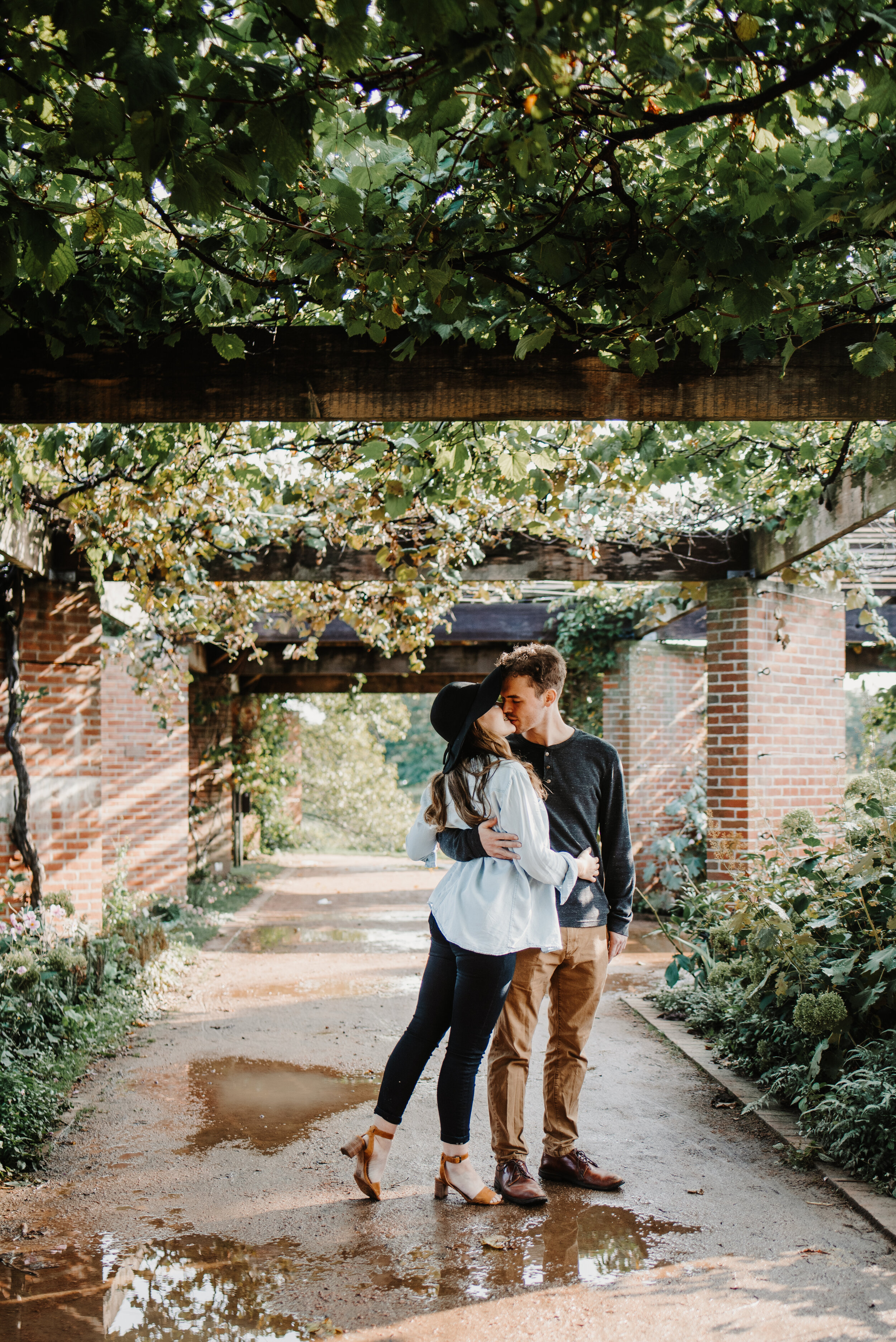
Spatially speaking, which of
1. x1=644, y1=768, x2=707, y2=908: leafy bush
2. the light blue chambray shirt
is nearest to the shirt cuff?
the light blue chambray shirt

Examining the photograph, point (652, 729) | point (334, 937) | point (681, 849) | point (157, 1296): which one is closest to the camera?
point (157, 1296)

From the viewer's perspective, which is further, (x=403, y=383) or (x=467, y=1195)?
(x=467, y=1195)

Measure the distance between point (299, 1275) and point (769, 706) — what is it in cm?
517

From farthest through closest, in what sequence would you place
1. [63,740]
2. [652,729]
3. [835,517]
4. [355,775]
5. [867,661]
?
[355,775], [867,661], [652,729], [63,740], [835,517]

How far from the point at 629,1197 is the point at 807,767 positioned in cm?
433

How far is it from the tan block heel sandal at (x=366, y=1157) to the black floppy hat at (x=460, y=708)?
51.4 inches

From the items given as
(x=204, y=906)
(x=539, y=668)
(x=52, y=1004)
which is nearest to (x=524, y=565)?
(x=539, y=668)

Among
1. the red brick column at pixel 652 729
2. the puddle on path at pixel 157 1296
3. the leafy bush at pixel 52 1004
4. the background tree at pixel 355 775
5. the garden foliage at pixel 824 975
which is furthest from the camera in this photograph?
the background tree at pixel 355 775

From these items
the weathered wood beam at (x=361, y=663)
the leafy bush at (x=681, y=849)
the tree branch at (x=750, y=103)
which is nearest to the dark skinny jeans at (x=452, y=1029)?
the tree branch at (x=750, y=103)

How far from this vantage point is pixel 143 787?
9938 millimetres

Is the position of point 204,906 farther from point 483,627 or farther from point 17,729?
point 17,729

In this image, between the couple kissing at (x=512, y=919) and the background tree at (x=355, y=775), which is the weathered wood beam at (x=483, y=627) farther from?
the background tree at (x=355, y=775)

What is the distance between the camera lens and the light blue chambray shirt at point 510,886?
10.6 ft

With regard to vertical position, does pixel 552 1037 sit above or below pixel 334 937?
above
